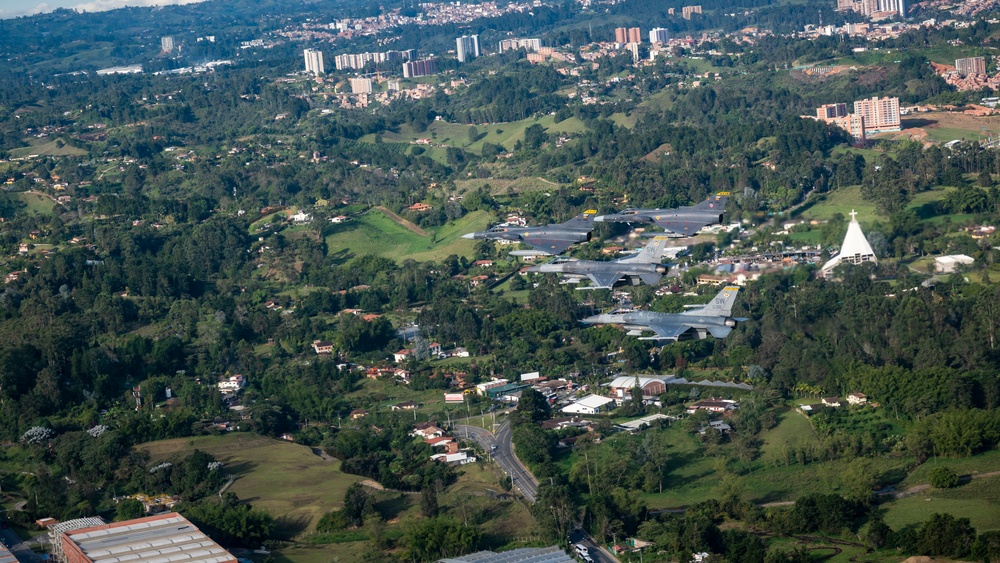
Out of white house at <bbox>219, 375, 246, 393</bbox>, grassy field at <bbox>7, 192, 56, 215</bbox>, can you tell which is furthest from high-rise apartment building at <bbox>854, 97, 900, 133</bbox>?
grassy field at <bbox>7, 192, 56, 215</bbox>

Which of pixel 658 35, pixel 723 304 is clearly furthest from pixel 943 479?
pixel 658 35

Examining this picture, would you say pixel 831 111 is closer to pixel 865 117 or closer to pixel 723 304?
pixel 865 117

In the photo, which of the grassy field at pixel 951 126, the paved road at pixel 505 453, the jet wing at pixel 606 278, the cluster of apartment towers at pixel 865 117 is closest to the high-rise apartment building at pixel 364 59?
the cluster of apartment towers at pixel 865 117

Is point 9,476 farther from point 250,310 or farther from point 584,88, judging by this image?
point 584,88

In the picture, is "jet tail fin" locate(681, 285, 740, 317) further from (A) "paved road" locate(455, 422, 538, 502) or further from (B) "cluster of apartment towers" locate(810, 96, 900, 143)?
(B) "cluster of apartment towers" locate(810, 96, 900, 143)

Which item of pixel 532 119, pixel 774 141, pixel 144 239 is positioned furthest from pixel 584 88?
pixel 144 239

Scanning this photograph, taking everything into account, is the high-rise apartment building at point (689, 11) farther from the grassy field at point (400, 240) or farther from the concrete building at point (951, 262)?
the concrete building at point (951, 262)
